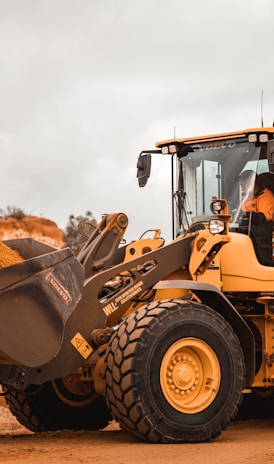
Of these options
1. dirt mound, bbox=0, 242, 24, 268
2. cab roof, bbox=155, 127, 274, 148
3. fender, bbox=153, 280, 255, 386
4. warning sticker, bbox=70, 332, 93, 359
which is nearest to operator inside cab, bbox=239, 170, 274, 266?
cab roof, bbox=155, 127, 274, 148

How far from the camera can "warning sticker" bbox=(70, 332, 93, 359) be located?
10.6 meters

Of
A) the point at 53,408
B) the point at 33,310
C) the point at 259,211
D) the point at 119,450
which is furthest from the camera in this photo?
the point at 259,211

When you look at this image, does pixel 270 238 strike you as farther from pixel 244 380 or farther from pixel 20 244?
pixel 20 244

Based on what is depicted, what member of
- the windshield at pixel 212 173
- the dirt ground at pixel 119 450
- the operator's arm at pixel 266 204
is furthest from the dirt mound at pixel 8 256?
the operator's arm at pixel 266 204

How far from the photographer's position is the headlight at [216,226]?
11312 mm

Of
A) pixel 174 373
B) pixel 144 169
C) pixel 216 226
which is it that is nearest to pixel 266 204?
pixel 216 226

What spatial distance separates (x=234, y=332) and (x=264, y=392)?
2779 mm

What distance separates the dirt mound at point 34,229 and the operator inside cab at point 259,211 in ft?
47.0

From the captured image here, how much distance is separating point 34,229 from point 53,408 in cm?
1481

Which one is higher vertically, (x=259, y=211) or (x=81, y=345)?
(x=259, y=211)

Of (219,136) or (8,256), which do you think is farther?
(219,136)

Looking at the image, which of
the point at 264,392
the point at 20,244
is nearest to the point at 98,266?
the point at 20,244

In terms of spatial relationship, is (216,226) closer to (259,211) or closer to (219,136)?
(259,211)

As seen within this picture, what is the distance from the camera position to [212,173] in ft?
41.4
